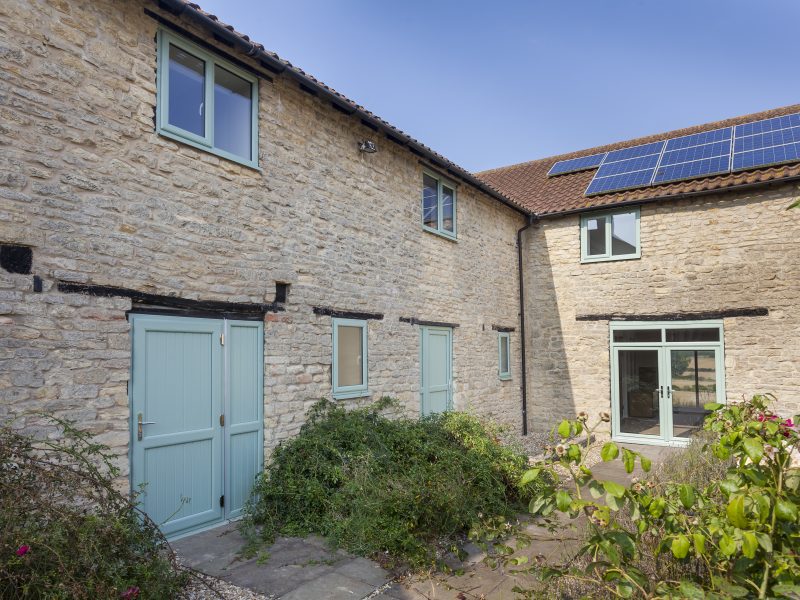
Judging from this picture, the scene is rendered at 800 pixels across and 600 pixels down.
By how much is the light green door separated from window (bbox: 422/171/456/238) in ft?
6.29

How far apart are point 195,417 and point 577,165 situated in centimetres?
1186

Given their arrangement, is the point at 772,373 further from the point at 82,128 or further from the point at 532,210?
the point at 82,128

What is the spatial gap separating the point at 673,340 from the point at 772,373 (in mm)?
1748

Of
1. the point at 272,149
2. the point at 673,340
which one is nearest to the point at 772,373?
the point at 673,340

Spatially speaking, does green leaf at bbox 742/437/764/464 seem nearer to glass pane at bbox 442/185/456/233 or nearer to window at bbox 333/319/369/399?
window at bbox 333/319/369/399

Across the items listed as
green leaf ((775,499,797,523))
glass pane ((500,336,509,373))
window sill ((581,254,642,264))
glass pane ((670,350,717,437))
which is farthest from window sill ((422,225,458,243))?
green leaf ((775,499,797,523))

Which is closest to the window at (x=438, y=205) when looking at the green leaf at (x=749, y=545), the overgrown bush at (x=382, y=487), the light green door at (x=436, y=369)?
the light green door at (x=436, y=369)

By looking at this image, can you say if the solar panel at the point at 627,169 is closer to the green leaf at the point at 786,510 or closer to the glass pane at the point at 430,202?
the glass pane at the point at 430,202

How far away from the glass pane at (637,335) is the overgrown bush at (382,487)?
5.47 m

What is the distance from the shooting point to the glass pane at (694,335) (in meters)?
10.3

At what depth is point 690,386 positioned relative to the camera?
412 inches

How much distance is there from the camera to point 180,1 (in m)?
5.03

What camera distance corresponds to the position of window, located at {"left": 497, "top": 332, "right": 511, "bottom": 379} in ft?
38.1

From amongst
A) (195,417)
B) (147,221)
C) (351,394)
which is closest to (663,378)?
(351,394)
